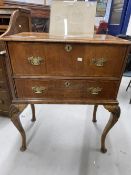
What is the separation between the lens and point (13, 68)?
0.90 meters

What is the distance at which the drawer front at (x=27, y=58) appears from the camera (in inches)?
33.0

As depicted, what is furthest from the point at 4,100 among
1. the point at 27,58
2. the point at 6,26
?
the point at 27,58

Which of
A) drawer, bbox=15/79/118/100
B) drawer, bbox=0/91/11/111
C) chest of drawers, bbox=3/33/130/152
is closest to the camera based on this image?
chest of drawers, bbox=3/33/130/152

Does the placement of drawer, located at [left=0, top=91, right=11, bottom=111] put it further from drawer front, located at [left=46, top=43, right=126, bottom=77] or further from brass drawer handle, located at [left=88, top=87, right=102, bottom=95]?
brass drawer handle, located at [left=88, top=87, right=102, bottom=95]

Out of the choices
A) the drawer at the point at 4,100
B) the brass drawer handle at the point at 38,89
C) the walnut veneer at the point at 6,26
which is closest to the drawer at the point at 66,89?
the brass drawer handle at the point at 38,89

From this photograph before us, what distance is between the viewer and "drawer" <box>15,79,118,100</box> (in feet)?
3.12

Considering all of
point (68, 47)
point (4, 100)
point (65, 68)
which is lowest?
point (4, 100)

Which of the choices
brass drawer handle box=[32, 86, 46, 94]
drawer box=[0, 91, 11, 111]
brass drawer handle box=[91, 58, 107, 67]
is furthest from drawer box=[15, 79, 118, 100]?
drawer box=[0, 91, 11, 111]

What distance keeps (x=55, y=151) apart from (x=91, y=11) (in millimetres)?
1063

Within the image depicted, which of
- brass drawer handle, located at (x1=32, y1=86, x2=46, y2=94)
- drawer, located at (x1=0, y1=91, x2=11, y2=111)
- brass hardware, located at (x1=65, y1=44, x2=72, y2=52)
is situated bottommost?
drawer, located at (x1=0, y1=91, x2=11, y2=111)

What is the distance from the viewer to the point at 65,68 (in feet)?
2.97

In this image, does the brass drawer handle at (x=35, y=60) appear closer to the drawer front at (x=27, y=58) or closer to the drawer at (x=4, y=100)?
the drawer front at (x=27, y=58)

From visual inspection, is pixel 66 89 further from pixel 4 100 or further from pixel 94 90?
pixel 4 100

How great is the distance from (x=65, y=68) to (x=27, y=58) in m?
0.22
